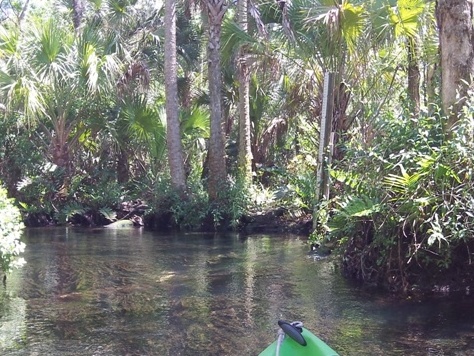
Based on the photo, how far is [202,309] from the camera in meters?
6.99

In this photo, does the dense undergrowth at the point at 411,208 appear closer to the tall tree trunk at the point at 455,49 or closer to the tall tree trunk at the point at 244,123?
the tall tree trunk at the point at 455,49

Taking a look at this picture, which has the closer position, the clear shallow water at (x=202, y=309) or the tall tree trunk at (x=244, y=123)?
the clear shallow water at (x=202, y=309)

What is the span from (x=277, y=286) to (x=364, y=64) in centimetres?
588

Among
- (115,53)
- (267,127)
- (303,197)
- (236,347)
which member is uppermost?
(115,53)

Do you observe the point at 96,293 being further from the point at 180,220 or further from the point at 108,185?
the point at 108,185

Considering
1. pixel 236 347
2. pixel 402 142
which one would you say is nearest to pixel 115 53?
pixel 402 142

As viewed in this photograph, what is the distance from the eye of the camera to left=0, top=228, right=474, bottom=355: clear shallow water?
5.74 metres

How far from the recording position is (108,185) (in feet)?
57.6

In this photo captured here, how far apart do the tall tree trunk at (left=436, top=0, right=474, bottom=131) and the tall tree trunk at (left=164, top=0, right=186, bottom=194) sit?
9.01 metres

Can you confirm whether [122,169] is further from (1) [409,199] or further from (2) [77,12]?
(1) [409,199]

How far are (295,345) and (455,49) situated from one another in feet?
16.6

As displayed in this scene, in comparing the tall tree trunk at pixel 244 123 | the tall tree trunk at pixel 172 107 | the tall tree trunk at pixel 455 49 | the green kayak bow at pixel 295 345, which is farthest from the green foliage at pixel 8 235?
the tall tree trunk at pixel 244 123

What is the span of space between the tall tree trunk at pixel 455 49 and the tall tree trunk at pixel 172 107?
901 cm

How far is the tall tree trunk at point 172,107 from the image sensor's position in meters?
15.6
